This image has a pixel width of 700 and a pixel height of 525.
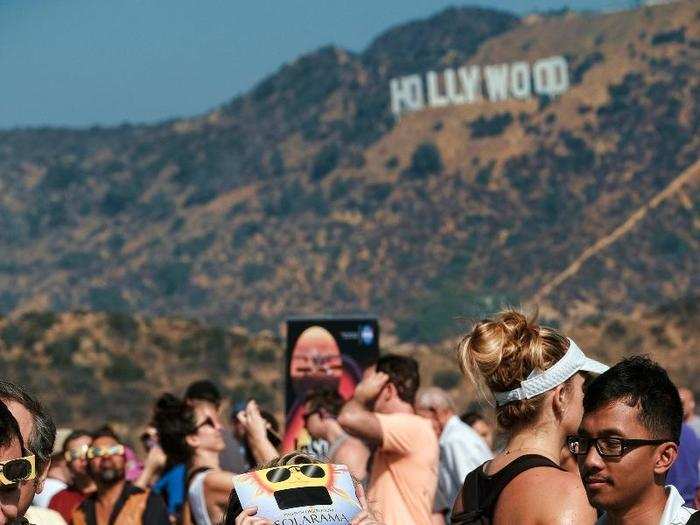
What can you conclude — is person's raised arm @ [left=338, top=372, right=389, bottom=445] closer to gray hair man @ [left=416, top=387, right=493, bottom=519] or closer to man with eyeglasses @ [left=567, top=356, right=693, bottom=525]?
gray hair man @ [left=416, top=387, right=493, bottom=519]

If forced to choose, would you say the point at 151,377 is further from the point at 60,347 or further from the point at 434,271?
the point at 434,271

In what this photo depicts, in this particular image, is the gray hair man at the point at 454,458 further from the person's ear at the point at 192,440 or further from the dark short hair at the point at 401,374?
the person's ear at the point at 192,440

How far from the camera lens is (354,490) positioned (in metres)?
3.41

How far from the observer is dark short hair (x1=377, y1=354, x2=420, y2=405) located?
685 cm

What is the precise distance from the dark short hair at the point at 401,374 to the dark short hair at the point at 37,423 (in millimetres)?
3022

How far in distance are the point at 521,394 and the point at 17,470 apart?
1.62 m

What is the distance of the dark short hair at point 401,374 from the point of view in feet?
22.5

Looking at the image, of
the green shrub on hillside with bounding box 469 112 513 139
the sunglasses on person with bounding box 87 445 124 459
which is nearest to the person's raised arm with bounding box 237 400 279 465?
the sunglasses on person with bounding box 87 445 124 459

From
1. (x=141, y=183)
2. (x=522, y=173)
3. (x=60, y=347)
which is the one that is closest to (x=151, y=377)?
(x=60, y=347)

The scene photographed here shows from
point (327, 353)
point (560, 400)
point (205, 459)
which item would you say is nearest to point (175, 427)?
point (205, 459)

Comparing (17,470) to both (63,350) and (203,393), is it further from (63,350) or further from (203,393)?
(63,350)

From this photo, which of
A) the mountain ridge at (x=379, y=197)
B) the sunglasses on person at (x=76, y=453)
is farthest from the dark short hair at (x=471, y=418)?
the mountain ridge at (x=379, y=197)

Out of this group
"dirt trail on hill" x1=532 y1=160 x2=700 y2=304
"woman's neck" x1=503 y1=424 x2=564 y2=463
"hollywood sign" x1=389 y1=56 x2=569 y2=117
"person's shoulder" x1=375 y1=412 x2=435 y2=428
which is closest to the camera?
"woman's neck" x1=503 y1=424 x2=564 y2=463

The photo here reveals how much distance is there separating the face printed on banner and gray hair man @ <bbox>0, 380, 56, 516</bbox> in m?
7.07
